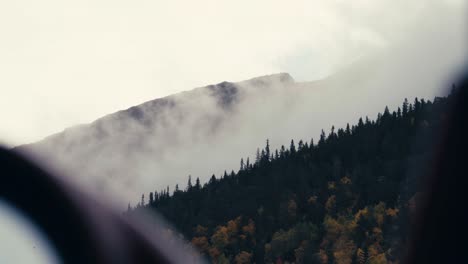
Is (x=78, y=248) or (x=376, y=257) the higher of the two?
(x=78, y=248)

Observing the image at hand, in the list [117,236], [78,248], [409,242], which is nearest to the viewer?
[117,236]

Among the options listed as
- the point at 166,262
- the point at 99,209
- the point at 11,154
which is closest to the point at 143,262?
the point at 166,262

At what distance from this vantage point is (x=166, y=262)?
6402 mm

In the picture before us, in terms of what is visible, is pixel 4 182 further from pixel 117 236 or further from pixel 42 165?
pixel 117 236

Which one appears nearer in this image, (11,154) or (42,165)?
(11,154)

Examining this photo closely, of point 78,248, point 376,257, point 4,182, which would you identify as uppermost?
point 4,182

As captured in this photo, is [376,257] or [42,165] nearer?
[42,165]

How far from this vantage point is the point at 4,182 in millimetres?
7891

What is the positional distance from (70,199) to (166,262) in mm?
1523

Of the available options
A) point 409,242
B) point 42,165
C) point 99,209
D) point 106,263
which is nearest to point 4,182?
point 42,165

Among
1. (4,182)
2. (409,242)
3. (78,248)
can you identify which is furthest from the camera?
(409,242)

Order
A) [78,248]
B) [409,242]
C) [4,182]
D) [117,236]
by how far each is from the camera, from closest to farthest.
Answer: [117,236], [78,248], [4,182], [409,242]

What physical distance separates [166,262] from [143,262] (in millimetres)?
244

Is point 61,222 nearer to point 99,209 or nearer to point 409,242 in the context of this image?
point 99,209
